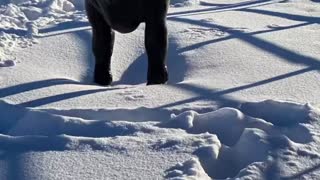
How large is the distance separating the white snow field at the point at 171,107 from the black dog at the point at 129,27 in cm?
12

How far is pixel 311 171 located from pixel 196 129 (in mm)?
513

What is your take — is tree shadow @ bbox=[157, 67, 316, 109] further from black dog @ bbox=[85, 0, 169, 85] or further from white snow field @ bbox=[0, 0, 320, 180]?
black dog @ bbox=[85, 0, 169, 85]

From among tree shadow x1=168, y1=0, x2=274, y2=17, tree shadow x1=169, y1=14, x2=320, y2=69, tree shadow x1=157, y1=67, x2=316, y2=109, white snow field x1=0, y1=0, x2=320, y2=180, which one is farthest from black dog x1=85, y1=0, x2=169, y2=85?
tree shadow x1=168, y1=0, x2=274, y2=17

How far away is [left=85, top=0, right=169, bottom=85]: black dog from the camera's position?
3199mm

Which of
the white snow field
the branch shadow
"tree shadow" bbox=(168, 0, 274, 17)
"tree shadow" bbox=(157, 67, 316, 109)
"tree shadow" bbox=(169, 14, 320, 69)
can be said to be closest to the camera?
the white snow field

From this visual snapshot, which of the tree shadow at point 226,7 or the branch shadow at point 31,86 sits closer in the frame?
the branch shadow at point 31,86

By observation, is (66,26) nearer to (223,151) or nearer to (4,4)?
(4,4)

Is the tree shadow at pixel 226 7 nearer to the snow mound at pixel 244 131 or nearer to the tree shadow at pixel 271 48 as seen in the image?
the tree shadow at pixel 271 48

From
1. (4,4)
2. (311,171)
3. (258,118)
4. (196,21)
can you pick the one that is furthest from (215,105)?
(4,4)

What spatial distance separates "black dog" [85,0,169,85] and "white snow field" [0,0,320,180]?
118mm

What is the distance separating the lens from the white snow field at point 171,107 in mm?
2223

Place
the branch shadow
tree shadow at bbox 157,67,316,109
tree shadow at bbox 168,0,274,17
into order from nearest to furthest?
tree shadow at bbox 157,67,316,109 → the branch shadow → tree shadow at bbox 168,0,274,17

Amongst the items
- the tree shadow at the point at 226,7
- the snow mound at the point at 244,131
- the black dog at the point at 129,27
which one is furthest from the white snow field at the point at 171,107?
the tree shadow at the point at 226,7

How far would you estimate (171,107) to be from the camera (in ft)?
9.07
